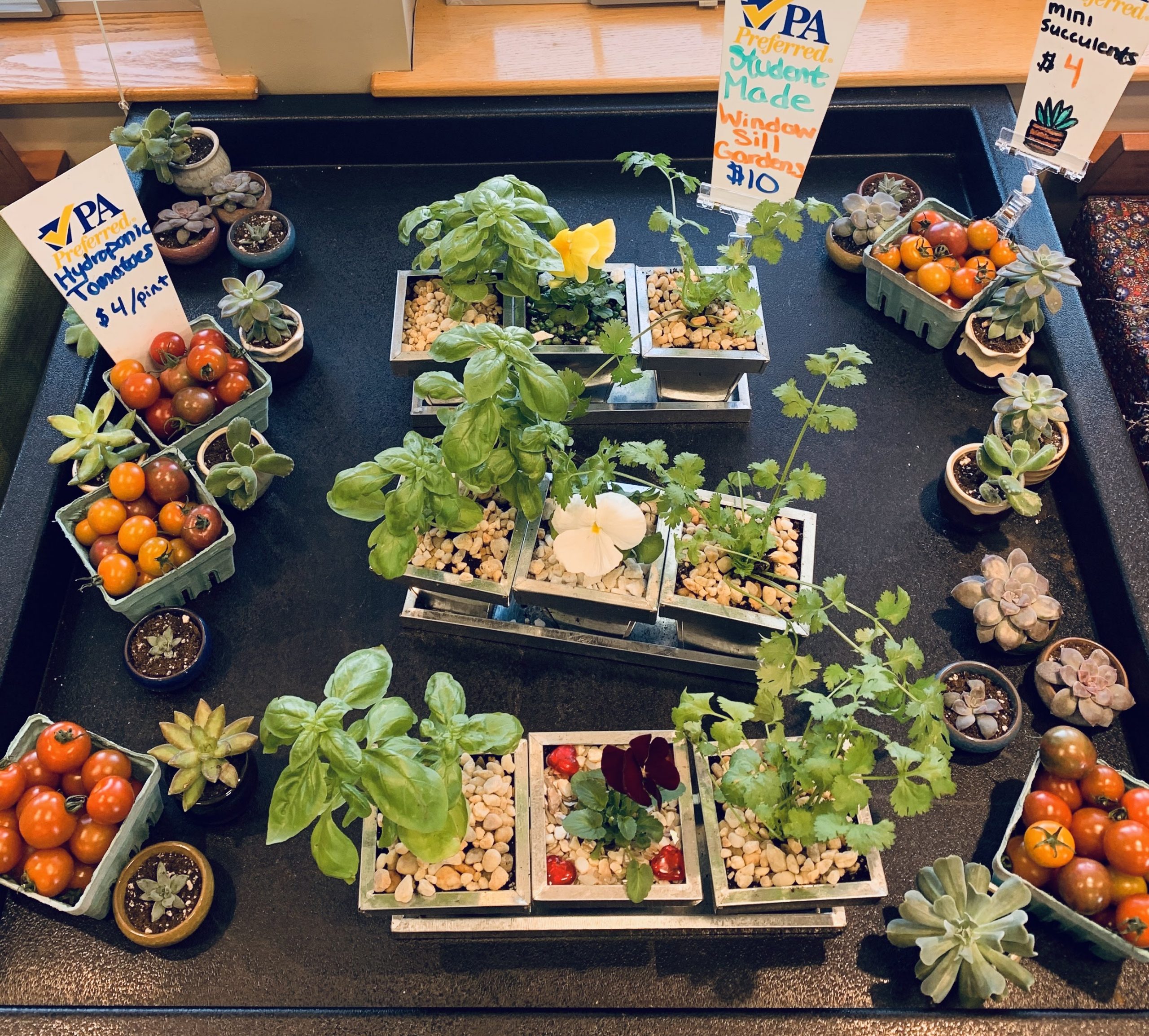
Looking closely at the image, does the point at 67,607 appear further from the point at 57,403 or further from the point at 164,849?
the point at 164,849

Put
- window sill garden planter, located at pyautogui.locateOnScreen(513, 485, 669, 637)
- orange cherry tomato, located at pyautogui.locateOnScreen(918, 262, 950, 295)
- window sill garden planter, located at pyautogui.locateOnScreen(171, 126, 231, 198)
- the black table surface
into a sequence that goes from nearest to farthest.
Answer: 1. the black table surface
2. window sill garden planter, located at pyautogui.locateOnScreen(513, 485, 669, 637)
3. orange cherry tomato, located at pyautogui.locateOnScreen(918, 262, 950, 295)
4. window sill garden planter, located at pyautogui.locateOnScreen(171, 126, 231, 198)

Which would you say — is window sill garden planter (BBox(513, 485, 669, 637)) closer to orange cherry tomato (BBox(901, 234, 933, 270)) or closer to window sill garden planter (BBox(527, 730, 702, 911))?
window sill garden planter (BBox(527, 730, 702, 911))

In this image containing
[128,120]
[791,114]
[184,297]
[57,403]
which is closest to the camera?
[791,114]

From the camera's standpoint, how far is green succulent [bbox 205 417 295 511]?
1.82m

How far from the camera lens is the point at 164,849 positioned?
1548 mm

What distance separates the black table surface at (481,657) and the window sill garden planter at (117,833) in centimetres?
7

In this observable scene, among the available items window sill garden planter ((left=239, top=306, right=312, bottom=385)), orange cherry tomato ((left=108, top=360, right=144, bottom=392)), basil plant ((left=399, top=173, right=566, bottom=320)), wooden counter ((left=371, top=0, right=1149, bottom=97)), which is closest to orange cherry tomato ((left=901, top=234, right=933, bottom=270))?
wooden counter ((left=371, top=0, right=1149, bottom=97))

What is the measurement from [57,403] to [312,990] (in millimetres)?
1274

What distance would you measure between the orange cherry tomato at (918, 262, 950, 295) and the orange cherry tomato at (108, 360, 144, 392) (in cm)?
159

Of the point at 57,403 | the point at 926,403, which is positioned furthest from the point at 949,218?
the point at 57,403

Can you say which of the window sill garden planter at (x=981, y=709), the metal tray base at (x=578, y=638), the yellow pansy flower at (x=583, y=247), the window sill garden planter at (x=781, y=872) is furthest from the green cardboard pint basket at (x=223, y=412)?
the window sill garden planter at (x=981, y=709)

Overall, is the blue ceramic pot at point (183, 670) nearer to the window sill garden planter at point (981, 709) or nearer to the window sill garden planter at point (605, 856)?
the window sill garden planter at point (605, 856)

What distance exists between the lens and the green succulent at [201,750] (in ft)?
5.08

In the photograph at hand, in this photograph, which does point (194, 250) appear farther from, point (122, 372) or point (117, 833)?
point (117, 833)
